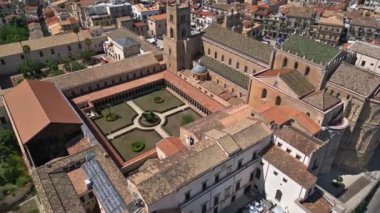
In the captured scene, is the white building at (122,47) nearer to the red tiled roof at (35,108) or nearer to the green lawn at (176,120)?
the red tiled roof at (35,108)

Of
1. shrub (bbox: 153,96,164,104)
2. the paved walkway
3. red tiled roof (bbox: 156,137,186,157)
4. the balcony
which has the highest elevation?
the balcony

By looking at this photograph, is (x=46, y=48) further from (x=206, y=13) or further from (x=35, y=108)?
(x=206, y=13)

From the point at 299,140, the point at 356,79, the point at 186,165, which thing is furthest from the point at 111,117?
the point at 356,79

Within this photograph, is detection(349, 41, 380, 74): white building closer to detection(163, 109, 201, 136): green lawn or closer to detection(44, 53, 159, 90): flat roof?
detection(163, 109, 201, 136): green lawn

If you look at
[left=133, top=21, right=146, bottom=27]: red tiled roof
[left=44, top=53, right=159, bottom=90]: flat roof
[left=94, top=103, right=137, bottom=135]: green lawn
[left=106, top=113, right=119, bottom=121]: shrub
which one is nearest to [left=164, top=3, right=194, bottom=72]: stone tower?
[left=44, top=53, right=159, bottom=90]: flat roof

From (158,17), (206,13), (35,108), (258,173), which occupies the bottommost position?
(258,173)

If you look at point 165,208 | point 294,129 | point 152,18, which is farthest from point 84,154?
point 152,18

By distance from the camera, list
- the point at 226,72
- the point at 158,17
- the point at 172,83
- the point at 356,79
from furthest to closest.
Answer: the point at 158,17, the point at 172,83, the point at 226,72, the point at 356,79
